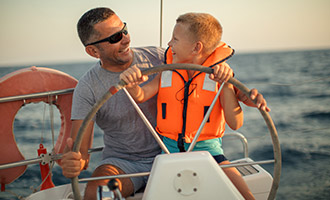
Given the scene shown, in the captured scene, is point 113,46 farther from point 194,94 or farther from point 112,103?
point 194,94

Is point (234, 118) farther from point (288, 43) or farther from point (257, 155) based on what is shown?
point (288, 43)

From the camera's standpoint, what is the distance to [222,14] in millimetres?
16344

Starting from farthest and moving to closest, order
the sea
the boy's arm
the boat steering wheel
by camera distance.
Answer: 1. the sea
2. the boy's arm
3. the boat steering wheel

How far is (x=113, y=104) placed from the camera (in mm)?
2016

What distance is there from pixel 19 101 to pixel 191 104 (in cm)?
103

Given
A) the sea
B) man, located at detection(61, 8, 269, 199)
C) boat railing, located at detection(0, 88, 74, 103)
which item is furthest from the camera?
the sea

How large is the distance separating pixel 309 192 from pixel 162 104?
3.89 m

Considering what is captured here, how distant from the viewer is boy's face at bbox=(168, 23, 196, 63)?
170cm

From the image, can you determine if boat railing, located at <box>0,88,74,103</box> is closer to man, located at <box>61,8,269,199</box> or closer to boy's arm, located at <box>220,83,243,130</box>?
man, located at <box>61,8,269,199</box>

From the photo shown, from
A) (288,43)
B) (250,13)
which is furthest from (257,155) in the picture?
(288,43)

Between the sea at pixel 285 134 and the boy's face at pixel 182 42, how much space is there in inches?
14.5

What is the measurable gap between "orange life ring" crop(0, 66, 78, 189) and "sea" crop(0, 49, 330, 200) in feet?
0.37

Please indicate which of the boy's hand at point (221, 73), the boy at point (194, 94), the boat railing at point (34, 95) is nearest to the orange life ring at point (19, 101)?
the boat railing at point (34, 95)

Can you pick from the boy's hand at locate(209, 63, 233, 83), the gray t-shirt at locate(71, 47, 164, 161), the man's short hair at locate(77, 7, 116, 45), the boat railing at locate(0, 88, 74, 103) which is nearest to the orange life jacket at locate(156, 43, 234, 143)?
the gray t-shirt at locate(71, 47, 164, 161)
